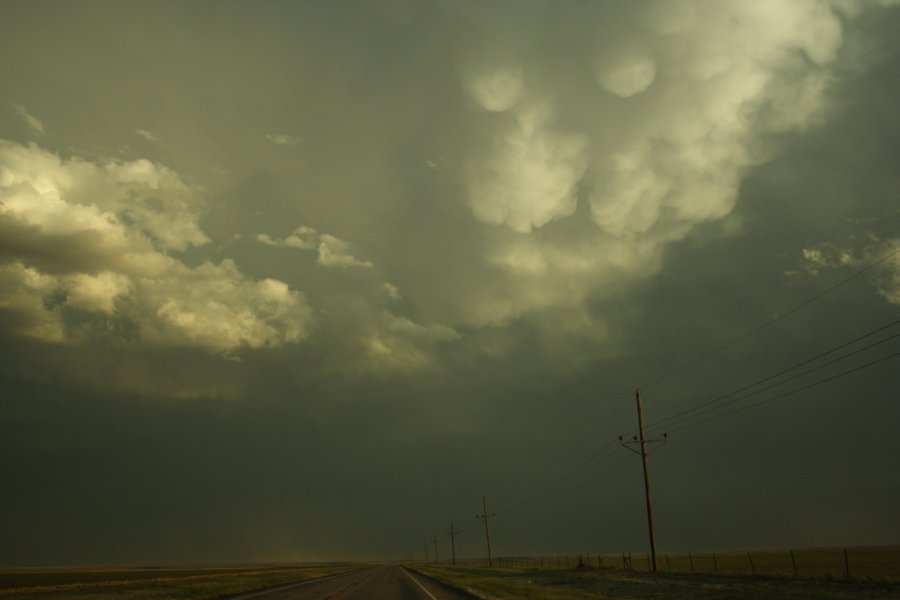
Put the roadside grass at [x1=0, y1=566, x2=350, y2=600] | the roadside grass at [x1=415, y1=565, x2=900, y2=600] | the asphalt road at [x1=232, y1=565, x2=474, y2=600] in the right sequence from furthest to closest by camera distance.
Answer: the roadside grass at [x1=0, y1=566, x2=350, y2=600] → the asphalt road at [x1=232, y1=565, x2=474, y2=600] → the roadside grass at [x1=415, y1=565, x2=900, y2=600]

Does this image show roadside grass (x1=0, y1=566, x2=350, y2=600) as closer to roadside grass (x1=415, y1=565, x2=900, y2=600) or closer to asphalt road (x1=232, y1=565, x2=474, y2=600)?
asphalt road (x1=232, y1=565, x2=474, y2=600)

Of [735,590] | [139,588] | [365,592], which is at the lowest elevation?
[139,588]

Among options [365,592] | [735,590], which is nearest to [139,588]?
[365,592]

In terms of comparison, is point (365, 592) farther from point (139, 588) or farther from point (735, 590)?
point (139, 588)

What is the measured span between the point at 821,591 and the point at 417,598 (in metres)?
21.5

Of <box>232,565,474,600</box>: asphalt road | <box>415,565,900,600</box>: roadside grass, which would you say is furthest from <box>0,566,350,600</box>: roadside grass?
<box>415,565,900,600</box>: roadside grass

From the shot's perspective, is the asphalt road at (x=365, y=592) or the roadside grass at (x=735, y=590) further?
the asphalt road at (x=365, y=592)

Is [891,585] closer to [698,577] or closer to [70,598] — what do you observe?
[698,577]

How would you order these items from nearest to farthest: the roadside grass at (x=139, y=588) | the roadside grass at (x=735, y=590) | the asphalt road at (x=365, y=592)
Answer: the roadside grass at (x=735, y=590)
the asphalt road at (x=365, y=592)
the roadside grass at (x=139, y=588)

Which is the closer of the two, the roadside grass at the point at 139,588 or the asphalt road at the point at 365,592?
the asphalt road at the point at 365,592

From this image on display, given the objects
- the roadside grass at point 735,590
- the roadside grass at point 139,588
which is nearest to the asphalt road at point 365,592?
the roadside grass at point 735,590

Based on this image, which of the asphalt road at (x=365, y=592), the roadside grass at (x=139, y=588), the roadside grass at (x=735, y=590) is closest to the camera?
the roadside grass at (x=735, y=590)

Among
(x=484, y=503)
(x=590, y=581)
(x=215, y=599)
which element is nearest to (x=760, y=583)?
(x=590, y=581)

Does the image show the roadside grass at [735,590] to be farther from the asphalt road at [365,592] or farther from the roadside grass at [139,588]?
the roadside grass at [139,588]
